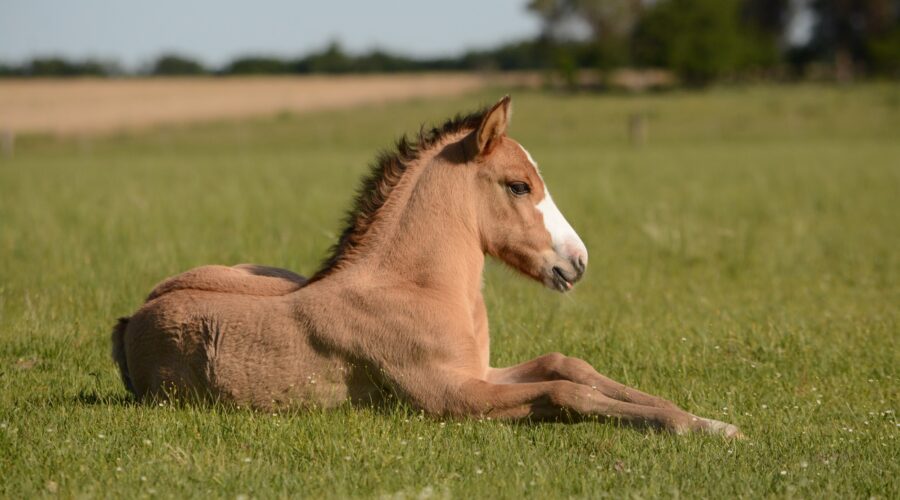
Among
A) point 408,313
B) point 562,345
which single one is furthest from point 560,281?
point 562,345

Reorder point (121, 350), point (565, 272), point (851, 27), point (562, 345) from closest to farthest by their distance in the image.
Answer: point (565, 272), point (121, 350), point (562, 345), point (851, 27)

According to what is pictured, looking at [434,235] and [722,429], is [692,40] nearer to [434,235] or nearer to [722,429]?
[434,235]

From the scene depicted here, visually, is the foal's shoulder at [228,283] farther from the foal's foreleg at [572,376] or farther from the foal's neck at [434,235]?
the foal's foreleg at [572,376]

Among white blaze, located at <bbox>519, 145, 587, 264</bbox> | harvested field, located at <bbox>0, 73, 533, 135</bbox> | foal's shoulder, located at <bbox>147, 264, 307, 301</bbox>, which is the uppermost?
white blaze, located at <bbox>519, 145, 587, 264</bbox>

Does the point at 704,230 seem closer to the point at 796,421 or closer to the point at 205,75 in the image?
the point at 796,421

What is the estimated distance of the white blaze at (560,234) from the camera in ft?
20.2

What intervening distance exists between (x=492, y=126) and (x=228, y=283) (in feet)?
6.09

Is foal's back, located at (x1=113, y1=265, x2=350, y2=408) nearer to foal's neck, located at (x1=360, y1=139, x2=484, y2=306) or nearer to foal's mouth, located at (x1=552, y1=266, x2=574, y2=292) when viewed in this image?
foal's neck, located at (x1=360, y1=139, x2=484, y2=306)

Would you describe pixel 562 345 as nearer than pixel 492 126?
No

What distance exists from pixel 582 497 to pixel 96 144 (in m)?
55.1

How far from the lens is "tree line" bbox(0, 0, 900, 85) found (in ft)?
306

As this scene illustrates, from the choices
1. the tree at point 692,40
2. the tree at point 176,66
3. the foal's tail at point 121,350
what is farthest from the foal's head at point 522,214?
the tree at point 176,66

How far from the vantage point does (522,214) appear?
6.23 m

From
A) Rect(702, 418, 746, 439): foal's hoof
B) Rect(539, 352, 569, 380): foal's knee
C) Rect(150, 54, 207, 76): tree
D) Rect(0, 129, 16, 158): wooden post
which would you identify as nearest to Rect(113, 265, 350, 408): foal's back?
Rect(539, 352, 569, 380): foal's knee
